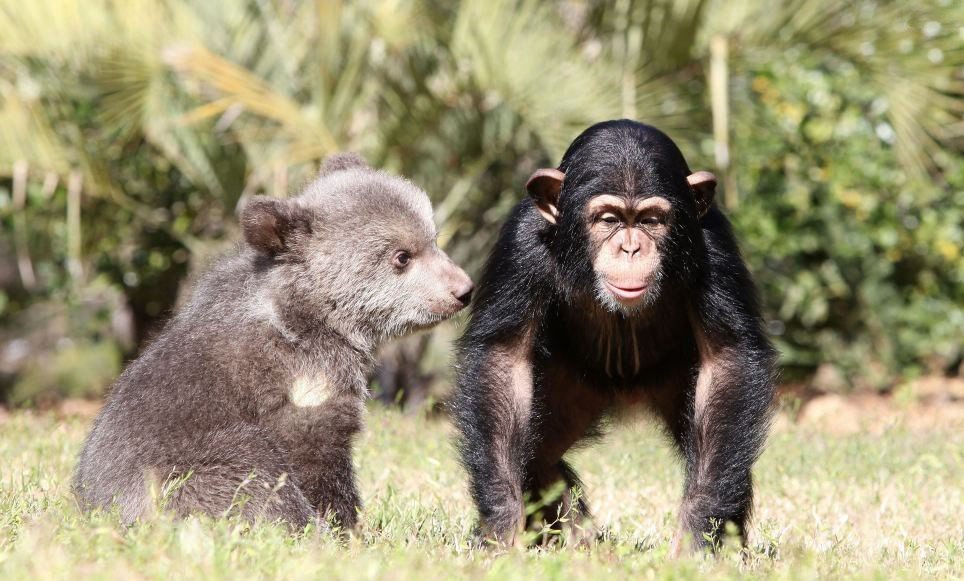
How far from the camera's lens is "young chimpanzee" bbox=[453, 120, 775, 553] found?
17.7 ft

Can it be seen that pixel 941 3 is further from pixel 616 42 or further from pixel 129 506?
pixel 129 506

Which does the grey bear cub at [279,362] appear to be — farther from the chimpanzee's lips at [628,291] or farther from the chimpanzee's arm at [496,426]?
the chimpanzee's lips at [628,291]

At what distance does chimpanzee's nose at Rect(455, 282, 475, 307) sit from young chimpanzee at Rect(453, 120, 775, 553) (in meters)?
0.29

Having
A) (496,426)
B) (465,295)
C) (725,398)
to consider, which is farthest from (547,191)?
(725,398)

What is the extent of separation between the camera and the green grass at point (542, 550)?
4.22 m

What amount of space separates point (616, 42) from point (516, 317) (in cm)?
597

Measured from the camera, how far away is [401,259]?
620 cm

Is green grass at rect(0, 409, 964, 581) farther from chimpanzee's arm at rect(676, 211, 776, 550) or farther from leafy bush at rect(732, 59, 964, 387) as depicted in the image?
leafy bush at rect(732, 59, 964, 387)

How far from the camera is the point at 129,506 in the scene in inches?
205

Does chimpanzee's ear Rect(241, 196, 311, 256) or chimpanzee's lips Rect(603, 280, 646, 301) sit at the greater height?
chimpanzee's lips Rect(603, 280, 646, 301)

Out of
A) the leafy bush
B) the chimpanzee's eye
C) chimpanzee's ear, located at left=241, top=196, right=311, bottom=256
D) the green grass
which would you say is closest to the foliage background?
the leafy bush

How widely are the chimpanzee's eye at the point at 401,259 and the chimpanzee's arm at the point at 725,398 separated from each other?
1466mm

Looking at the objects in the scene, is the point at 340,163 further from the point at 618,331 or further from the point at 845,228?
the point at 845,228

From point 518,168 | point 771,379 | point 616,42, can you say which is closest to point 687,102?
point 616,42
